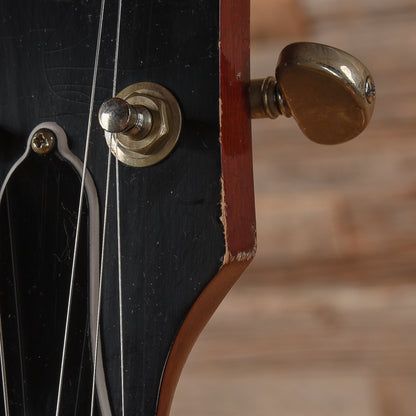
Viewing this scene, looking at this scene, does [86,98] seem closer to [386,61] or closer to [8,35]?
[8,35]

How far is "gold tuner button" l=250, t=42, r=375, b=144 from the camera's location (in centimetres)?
39

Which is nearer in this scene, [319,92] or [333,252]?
[319,92]

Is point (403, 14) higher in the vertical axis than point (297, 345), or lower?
higher

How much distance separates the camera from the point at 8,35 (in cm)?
46

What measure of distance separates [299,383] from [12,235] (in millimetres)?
610

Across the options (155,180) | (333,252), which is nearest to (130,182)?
(155,180)

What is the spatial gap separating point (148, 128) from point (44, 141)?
7 centimetres

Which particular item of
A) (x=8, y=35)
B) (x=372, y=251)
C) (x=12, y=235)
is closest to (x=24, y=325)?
(x=12, y=235)

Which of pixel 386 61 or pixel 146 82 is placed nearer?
pixel 146 82

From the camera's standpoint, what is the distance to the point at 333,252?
94 cm

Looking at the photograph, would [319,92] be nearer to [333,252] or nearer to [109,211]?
[109,211]

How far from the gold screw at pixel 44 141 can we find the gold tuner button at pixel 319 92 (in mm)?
110

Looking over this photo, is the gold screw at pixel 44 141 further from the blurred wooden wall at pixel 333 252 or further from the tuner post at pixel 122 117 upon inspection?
the blurred wooden wall at pixel 333 252

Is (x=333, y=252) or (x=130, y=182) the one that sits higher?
(x=333, y=252)
